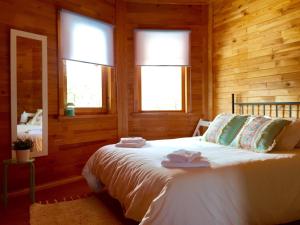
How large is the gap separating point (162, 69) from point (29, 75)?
1991 mm

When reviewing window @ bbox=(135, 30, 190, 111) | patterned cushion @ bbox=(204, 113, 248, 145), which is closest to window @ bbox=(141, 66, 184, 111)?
window @ bbox=(135, 30, 190, 111)

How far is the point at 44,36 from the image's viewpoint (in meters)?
3.24

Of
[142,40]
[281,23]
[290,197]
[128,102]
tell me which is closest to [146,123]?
[128,102]

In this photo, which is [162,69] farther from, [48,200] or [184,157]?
[184,157]

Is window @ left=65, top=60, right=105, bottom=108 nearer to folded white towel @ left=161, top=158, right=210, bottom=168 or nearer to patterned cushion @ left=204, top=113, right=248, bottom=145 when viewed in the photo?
patterned cushion @ left=204, top=113, right=248, bottom=145

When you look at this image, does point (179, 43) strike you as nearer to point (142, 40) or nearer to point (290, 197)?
point (142, 40)

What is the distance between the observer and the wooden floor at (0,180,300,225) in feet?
7.79

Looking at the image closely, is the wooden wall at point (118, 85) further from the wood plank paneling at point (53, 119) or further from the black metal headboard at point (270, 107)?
the black metal headboard at point (270, 107)

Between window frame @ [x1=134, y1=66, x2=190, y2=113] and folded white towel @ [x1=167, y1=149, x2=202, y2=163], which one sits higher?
window frame @ [x1=134, y1=66, x2=190, y2=113]

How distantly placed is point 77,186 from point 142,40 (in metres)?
2.28

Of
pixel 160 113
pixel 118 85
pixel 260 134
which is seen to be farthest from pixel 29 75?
pixel 260 134

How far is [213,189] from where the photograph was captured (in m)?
1.67

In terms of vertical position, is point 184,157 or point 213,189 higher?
point 184,157

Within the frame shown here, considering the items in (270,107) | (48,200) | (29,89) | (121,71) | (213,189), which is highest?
(121,71)
